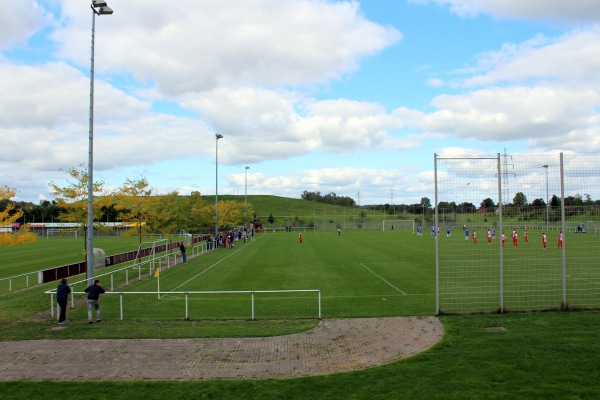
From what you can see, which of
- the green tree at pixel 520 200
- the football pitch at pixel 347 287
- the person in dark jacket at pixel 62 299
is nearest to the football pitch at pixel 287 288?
the football pitch at pixel 347 287

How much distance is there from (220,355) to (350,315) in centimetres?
497

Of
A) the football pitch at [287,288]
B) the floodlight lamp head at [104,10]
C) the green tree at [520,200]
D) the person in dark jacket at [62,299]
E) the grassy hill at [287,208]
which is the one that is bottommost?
the football pitch at [287,288]

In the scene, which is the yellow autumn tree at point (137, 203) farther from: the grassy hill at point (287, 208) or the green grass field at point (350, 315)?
the grassy hill at point (287, 208)

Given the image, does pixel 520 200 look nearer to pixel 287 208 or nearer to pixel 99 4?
pixel 99 4

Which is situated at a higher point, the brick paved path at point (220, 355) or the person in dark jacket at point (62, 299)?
the person in dark jacket at point (62, 299)

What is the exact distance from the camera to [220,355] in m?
9.68

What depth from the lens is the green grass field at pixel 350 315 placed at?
752 centimetres

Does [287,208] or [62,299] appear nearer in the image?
[62,299]

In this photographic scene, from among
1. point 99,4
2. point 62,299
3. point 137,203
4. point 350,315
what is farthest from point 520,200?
point 137,203

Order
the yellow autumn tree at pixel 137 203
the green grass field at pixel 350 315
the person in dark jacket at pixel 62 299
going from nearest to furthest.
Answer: the green grass field at pixel 350 315 → the person in dark jacket at pixel 62 299 → the yellow autumn tree at pixel 137 203

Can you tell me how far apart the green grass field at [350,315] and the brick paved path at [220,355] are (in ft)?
1.58

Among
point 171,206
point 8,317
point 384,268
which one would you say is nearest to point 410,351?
point 8,317

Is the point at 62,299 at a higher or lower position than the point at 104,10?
lower

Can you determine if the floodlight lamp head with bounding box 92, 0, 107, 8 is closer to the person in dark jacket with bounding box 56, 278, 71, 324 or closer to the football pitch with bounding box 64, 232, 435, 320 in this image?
the person in dark jacket with bounding box 56, 278, 71, 324
